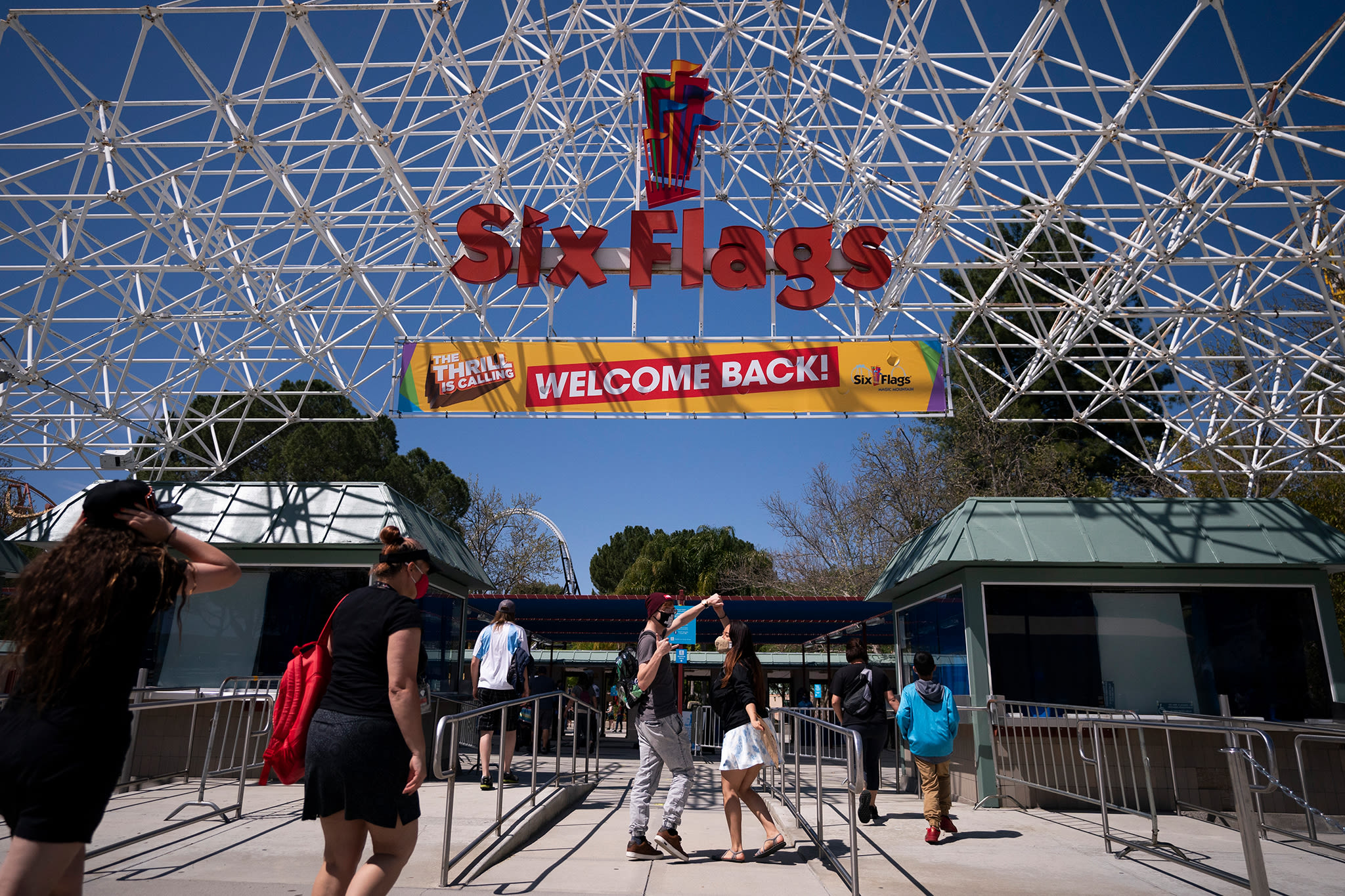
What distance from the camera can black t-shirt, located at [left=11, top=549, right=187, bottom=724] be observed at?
8.65 ft

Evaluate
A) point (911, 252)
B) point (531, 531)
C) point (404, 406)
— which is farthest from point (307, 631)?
point (531, 531)

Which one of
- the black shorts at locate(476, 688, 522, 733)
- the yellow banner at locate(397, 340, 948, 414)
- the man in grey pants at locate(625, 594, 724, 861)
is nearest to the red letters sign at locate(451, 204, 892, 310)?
the yellow banner at locate(397, 340, 948, 414)

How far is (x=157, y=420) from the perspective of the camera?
16.4 meters

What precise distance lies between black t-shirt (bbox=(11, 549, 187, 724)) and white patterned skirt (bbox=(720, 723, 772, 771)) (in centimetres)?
420

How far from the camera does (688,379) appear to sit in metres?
A: 13.1

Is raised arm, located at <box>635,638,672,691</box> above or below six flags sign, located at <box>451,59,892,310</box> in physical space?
below

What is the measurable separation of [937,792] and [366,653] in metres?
5.99

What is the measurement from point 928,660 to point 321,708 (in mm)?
5995

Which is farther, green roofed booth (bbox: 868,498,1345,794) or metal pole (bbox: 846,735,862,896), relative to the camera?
green roofed booth (bbox: 868,498,1345,794)

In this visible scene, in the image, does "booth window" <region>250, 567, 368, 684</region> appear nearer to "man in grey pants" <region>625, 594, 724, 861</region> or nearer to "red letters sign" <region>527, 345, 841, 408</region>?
"red letters sign" <region>527, 345, 841, 408</region>

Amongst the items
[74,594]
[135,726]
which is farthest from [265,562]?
[74,594]

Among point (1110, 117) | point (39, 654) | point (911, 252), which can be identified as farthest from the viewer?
point (911, 252)

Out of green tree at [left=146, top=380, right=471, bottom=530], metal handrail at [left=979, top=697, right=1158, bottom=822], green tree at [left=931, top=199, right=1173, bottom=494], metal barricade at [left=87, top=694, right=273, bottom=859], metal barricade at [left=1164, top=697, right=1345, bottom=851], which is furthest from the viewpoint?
green tree at [left=146, top=380, right=471, bottom=530]

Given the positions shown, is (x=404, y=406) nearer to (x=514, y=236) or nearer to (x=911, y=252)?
(x=514, y=236)
